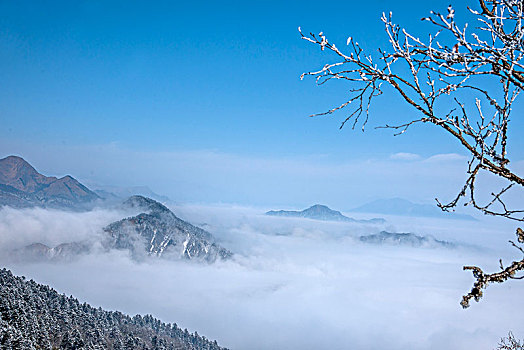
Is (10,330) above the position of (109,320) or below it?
above

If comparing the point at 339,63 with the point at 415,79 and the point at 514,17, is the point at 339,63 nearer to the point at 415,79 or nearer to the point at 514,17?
the point at 415,79

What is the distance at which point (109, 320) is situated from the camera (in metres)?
82.6

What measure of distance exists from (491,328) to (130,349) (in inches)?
7731

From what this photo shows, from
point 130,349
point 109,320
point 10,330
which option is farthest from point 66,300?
point 10,330

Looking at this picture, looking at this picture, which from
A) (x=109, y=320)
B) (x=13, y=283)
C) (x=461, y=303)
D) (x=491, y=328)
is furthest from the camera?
(x=491, y=328)

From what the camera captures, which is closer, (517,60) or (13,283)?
(517,60)

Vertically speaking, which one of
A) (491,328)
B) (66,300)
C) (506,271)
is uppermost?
(506,271)

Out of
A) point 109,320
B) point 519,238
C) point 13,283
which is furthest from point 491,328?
point 519,238

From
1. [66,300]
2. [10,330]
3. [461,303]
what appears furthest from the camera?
[66,300]

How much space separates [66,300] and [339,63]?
86560 millimetres

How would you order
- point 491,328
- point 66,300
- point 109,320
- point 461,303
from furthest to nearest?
point 491,328 < point 109,320 < point 66,300 < point 461,303

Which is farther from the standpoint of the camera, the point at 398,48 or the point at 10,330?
the point at 10,330

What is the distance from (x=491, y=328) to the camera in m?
193

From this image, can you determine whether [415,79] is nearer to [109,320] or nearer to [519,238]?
[519,238]
